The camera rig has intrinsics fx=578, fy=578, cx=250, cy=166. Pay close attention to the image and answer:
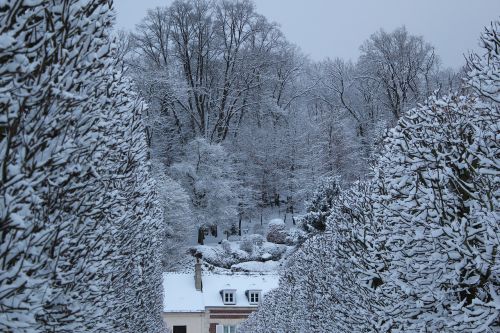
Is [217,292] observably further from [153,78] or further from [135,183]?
[135,183]

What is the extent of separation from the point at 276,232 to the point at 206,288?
11883 millimetres

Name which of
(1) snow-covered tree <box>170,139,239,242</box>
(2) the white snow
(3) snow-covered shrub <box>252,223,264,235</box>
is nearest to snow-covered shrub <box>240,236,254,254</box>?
(2) the white snow

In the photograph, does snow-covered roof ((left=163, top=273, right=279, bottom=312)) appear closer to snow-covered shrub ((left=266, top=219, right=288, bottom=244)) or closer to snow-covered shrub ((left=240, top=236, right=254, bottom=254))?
snow-covered shrub ((left=240, top=236, right=254, bottom=254))

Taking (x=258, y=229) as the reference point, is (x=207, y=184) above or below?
above

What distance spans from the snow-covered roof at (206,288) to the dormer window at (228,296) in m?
0.31

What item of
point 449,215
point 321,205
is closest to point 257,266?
point 321,205

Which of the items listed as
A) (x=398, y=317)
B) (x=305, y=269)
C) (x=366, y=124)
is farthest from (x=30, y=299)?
(x=366, y=124)

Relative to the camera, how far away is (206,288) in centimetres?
4478

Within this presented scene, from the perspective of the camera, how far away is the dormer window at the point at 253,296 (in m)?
44.7

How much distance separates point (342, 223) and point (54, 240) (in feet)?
41.1

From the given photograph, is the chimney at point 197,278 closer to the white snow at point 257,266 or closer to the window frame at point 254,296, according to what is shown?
the window frame at point 254,296

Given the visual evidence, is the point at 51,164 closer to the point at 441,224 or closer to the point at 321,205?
the point at 441,224

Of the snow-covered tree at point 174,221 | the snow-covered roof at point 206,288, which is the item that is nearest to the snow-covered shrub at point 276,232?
the snow-covered roof at point 206,288

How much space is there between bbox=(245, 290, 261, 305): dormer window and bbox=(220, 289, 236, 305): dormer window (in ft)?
3.53
